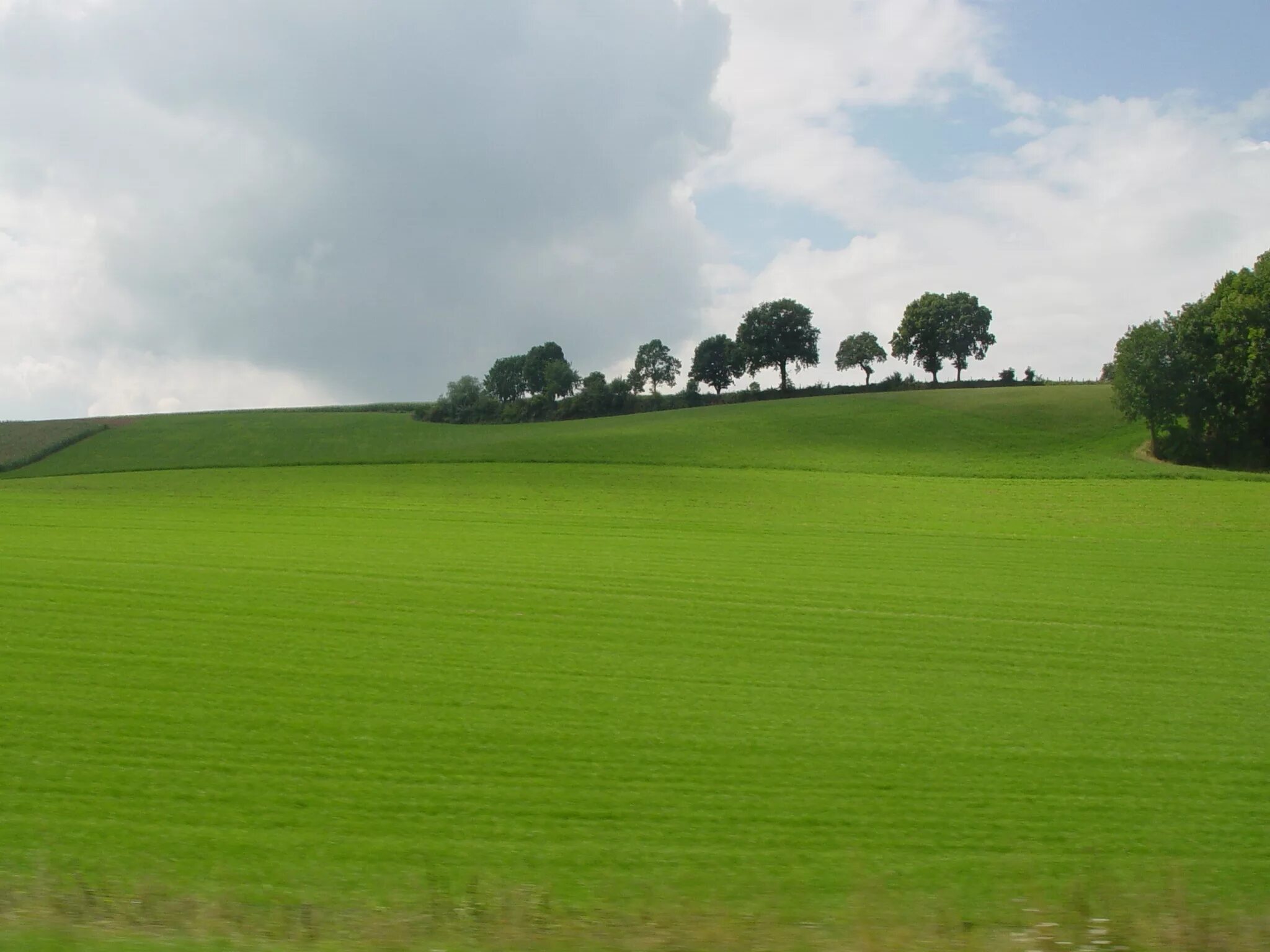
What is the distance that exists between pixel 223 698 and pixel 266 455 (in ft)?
164

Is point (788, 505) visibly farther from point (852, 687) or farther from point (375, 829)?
point (375, 829)

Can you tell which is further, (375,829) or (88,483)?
(88,483)

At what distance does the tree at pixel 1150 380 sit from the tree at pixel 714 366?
48651 millimetres

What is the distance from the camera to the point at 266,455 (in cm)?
5922

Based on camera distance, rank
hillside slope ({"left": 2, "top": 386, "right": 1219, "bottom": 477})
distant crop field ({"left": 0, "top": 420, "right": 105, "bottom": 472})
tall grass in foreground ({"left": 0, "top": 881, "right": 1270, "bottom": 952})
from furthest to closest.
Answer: distant crop field ({"left": 0, "top": 420, "right": 105, "bottom": 472}) < hillside slope ({"left": 2, "top": 386, "right": 1219, "bottom": 477}) < tall grass in foreground ({"left": 0, "top": 881, "right": 1270, "bottom": 952})

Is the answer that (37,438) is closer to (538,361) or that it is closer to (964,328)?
(538,361)

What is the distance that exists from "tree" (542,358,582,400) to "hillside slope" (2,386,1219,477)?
64.4ft

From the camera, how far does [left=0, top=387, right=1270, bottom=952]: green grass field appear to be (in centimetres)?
725

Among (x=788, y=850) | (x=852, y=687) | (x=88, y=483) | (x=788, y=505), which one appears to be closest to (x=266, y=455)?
(x=88, y=483)

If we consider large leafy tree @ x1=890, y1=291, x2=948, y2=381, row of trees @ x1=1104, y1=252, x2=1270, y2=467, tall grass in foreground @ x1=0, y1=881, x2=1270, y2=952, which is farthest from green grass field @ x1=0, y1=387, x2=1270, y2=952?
large leafy tree @ x1=890, y1=291, x2=948, y2=381

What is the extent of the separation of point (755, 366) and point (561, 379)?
20.9 metres

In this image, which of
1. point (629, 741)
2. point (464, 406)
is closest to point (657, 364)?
point (464, 406)

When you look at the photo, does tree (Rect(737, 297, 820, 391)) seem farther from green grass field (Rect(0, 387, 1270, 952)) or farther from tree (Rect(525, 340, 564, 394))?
green grass field (Rect(0, 387, 1270, 952))

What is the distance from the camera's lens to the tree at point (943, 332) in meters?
97.9
